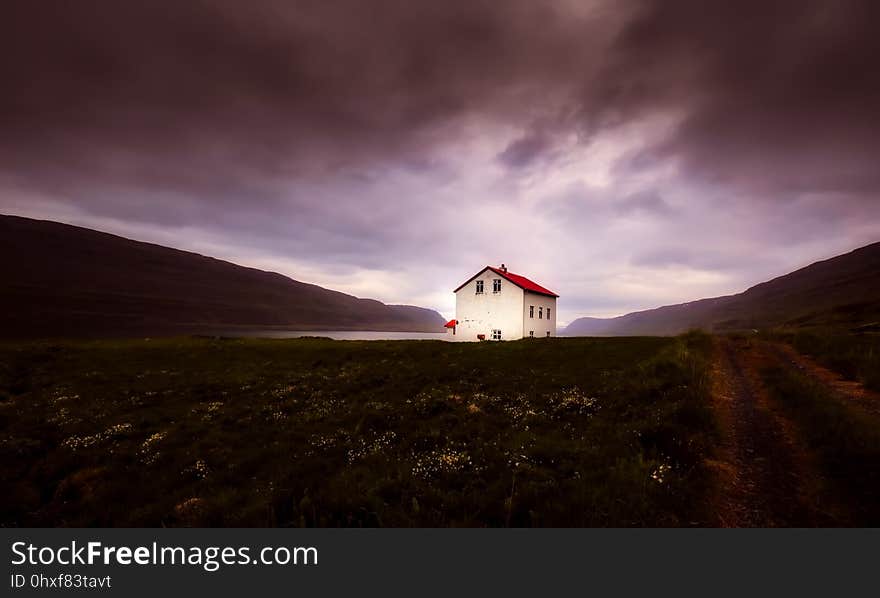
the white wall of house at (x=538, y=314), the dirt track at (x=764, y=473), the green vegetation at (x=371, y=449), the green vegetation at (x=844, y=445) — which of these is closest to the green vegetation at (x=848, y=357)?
the green vegetation at (x=844, y=445)

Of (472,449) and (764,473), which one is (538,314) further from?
(764,473)

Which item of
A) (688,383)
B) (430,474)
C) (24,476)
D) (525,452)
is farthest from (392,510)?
(688,383)

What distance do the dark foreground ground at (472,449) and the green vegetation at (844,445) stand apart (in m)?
0.04

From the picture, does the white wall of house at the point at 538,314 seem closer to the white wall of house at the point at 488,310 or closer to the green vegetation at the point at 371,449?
the white wall of house at the point at 488,310

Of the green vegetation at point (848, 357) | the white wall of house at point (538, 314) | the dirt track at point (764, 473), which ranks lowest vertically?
the dirt track at point (764, 473)

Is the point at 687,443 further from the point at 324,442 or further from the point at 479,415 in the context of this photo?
the point at 324,442

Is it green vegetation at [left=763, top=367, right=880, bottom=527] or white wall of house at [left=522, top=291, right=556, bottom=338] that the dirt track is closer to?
green vegetation at [left=763, top=367, right=880, bottom=527]

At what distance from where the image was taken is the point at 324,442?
12039mm

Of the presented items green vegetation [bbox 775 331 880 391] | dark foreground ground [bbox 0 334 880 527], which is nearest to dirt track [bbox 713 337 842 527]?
dark foreground ground [bbox 0 334 880 527]

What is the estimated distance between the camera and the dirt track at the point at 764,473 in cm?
593

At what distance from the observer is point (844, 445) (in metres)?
7.73

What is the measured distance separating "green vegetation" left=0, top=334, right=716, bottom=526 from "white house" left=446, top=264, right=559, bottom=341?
34372 millimetres
